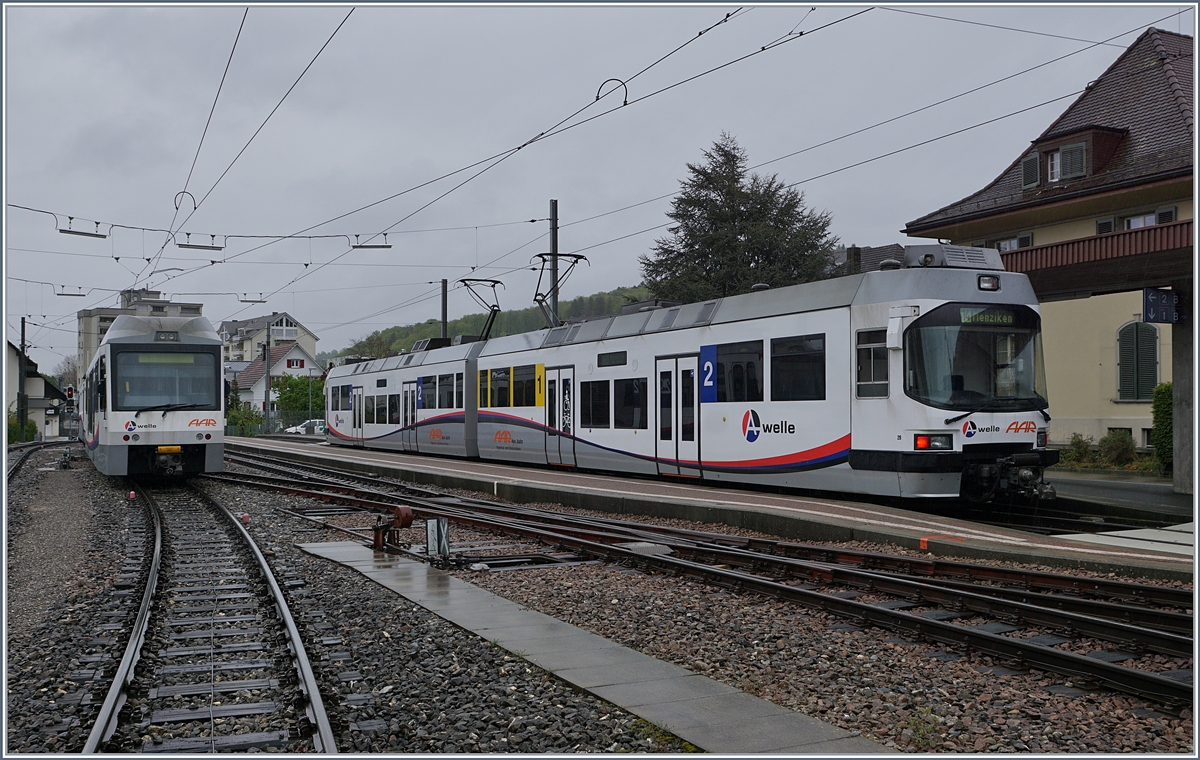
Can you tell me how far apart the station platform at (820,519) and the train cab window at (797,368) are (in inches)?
64.1

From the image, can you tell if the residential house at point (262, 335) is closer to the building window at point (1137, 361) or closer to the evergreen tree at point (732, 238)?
the evergreen tree at point (732, 238)

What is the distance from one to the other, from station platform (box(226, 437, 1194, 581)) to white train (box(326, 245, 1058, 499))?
1.94ft

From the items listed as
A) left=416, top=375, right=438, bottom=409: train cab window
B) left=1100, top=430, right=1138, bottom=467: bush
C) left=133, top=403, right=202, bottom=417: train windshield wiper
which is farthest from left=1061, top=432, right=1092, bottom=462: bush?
left=133, top=403, right=202, bottom=417: train windshield wiper

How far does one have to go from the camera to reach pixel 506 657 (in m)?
6.93

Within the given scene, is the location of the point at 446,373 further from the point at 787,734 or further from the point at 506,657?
the point at 787,734

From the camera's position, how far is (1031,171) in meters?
31.0

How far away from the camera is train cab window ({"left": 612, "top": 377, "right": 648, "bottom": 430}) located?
64.1 ft

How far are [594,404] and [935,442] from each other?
9.13 meters

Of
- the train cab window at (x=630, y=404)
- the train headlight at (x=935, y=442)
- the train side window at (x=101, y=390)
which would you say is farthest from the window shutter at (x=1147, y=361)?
the train side window at (x=101, y=390)

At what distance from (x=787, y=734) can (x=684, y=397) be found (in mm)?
13081

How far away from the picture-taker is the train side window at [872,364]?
14.0m

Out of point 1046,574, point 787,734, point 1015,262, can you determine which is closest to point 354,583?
point 787,734

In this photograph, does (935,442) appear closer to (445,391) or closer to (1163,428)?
(1163,428)

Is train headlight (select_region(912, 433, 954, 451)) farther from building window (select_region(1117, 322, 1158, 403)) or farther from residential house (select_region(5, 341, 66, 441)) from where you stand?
residential house (select_region(5, 341, 66, 441))
